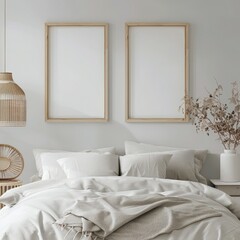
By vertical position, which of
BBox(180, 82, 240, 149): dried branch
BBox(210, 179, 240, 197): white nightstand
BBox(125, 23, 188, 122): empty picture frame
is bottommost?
BBox(210, 179, 240, 197): white nightstand

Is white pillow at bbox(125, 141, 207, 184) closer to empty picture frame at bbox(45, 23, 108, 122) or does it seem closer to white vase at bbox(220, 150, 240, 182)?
white vase at bbox(220, 150, 240, 182)

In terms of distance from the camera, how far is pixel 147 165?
5824 mm

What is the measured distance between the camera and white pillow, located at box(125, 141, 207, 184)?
6062 millimetres

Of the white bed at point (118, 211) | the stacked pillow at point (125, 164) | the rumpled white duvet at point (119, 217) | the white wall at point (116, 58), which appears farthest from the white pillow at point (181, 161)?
the rumpled white duvet at point (119, 217)

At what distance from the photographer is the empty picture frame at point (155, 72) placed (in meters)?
6.48

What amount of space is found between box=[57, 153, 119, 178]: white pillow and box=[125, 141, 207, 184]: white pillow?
1.52ft

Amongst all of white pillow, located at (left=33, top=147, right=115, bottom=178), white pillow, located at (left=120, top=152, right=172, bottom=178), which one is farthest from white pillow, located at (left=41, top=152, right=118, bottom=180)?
white pillow, located at (left=120, top=152, right=172, bottom=178)

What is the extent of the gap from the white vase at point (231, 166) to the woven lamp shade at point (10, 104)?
1.94 m

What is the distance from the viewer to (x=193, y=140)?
21.2 feet

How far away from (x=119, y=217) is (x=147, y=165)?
1973mm

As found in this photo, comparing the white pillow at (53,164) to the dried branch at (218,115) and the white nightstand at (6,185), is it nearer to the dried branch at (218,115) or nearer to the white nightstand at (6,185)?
the white nightstand at (6,185)

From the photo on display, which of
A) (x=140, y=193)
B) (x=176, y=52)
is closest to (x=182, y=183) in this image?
(x=140, y=193)

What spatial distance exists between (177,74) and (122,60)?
573 mm

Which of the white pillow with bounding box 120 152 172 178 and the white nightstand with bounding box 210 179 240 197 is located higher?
the white pillow with bounding box 120 152 172 178
